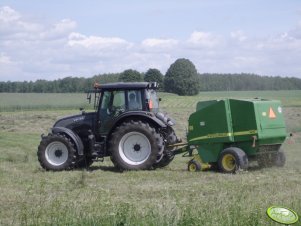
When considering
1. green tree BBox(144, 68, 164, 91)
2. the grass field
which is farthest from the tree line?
the grass field

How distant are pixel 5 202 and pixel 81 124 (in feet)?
17.9

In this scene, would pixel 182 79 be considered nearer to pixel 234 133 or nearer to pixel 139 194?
pixel 234 133

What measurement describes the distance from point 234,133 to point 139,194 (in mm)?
3890

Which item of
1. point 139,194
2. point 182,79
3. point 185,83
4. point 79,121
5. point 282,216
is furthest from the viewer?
point 185,83

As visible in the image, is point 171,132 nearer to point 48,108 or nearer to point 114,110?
point 114,110

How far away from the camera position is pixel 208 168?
14.2 m

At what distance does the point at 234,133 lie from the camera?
13758 millimetres

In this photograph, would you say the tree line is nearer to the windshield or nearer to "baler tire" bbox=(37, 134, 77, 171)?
the windshield

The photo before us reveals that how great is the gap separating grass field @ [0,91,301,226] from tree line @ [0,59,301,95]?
2453cm

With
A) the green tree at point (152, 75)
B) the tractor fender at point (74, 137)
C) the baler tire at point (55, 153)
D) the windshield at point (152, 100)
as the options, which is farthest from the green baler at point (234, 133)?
the green tree at point (152, 75)

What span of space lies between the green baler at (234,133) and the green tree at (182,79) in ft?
99.6

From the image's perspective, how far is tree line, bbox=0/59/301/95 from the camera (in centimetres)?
4609

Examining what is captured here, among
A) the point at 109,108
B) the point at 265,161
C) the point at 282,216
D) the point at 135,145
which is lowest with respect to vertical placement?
the point at 265,161

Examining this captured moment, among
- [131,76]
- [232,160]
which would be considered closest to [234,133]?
[232,160]
